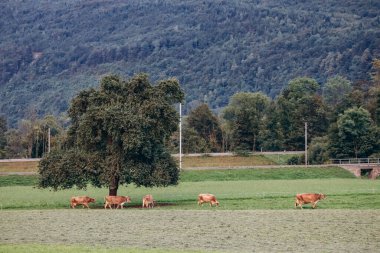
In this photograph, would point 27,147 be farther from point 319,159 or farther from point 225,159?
point 319,159

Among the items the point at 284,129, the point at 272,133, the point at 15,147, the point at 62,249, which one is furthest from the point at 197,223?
the point at 15,147

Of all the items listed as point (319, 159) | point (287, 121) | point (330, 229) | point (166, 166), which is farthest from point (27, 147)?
point (330, 229)

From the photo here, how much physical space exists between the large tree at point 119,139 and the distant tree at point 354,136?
5604cm

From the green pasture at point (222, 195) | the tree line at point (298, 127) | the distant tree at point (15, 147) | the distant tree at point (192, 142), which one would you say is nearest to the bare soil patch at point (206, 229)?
the green pasture at point (222, 195)

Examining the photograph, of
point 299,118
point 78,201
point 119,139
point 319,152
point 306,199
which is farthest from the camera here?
point 299,118

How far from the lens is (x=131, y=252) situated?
35844 mm

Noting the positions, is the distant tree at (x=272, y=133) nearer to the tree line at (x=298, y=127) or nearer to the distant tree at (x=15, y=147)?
the tree line at (x=298, y=127)

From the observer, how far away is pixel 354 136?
119 meters

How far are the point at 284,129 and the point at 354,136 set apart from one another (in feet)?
87.4

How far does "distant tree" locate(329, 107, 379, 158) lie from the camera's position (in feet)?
388

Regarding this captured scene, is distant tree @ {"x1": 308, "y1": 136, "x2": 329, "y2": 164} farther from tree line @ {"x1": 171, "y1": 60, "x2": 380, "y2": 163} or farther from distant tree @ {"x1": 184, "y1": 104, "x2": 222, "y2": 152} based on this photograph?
distant tree @ {"x1": 184, "y1": 104, "x2": 222, "y2": 152}

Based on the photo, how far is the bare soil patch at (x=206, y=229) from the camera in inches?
1532

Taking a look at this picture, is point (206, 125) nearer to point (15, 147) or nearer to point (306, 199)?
point (15, 147)

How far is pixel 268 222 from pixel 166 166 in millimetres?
18153
